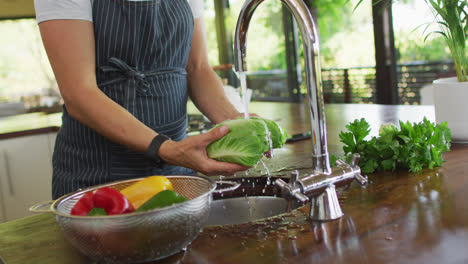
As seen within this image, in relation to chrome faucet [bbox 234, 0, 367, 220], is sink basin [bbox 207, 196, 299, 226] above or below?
below

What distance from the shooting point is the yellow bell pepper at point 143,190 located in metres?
0.97

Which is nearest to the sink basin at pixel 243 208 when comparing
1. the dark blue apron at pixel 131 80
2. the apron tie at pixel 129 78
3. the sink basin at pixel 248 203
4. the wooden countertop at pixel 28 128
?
the sink basin at pixel 248 203

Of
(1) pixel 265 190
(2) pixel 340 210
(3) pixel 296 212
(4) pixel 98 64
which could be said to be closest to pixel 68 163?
(4) pixel 98 64

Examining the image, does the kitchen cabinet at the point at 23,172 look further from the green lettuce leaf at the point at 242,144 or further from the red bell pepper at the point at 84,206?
the red bell pepper at the point at 84,206

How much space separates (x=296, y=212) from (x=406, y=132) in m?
0.43

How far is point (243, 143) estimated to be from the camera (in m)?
1.15

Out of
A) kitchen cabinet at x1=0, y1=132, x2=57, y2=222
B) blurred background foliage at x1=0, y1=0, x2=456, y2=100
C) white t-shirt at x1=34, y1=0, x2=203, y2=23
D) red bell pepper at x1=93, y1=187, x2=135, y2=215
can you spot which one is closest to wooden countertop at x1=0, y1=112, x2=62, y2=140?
kitchen cabinet at x1=0, y1=132, x2=57, y2=222

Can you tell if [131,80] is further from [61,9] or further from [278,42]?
[278,42]

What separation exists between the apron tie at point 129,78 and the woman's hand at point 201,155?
33 cm

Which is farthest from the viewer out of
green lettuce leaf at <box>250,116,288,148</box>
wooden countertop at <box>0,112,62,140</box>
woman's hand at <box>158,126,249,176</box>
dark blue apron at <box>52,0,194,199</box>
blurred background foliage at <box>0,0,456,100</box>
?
blurred background foliage at <box>0,0,456,100</box>

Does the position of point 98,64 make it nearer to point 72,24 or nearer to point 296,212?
point 72,24

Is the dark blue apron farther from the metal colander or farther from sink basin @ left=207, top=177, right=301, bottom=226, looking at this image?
the metal colander

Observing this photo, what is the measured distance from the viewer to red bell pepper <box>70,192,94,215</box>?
33.9 inches

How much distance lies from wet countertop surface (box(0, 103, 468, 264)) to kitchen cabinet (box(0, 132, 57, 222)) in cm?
217
